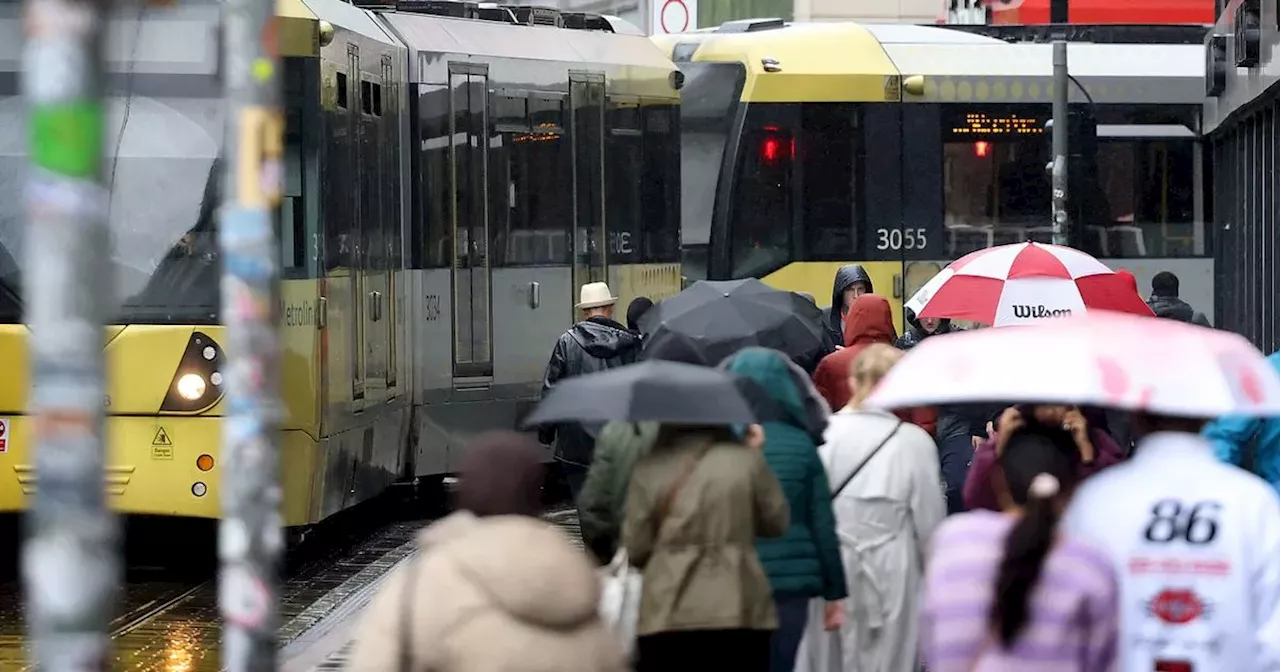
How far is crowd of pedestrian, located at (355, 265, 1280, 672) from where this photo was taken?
5.36m

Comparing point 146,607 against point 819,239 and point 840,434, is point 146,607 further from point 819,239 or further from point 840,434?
point 819,239

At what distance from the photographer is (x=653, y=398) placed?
7.33 metres

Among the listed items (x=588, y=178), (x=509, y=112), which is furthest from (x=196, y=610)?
(x=588, y=178)

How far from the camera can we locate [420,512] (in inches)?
719

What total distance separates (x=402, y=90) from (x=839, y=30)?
854cm

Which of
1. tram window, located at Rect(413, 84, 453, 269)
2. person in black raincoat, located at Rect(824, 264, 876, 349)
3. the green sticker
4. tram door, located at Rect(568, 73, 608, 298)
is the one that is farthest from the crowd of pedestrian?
tram door, located at Rect(568, 73, 608, 298)

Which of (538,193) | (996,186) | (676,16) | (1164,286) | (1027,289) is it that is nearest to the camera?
(1027,289)

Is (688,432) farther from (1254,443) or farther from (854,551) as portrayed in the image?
(1254,443)

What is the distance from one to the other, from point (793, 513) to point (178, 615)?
18.9 feet

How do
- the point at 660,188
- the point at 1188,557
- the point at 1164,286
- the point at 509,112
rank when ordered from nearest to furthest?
the point at 1188,557, the point at 1164,286, the point at 509,112, the point at 660,188

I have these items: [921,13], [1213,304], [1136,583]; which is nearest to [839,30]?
[1213,304]

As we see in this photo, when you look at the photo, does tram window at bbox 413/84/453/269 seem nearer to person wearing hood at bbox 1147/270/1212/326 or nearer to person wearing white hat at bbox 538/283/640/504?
person wearing white hat at bbox 538/283/640/504

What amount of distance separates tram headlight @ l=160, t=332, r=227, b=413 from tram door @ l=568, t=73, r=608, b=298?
5603mm

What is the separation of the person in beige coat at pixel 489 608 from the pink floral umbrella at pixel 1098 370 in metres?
1.13
